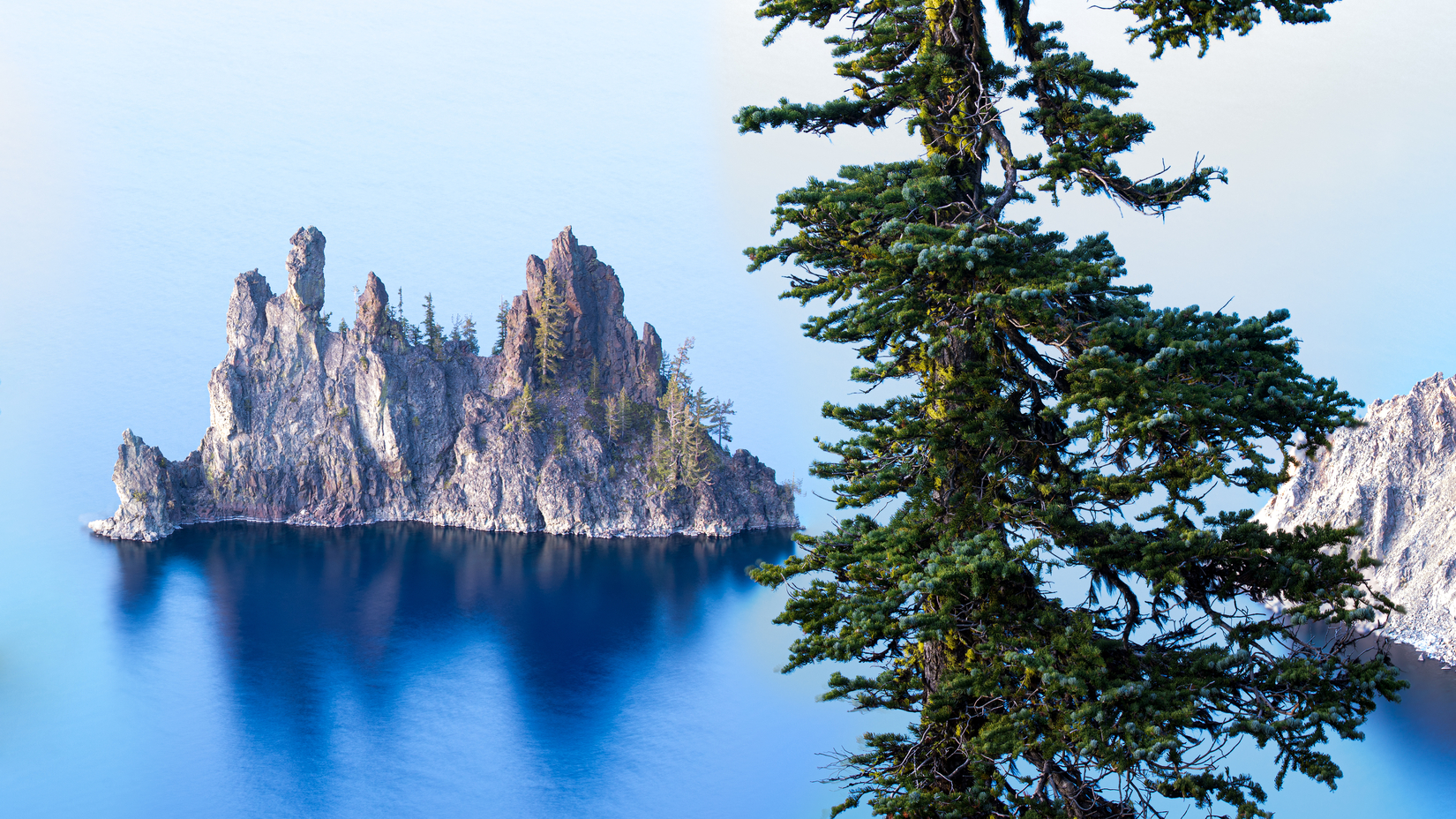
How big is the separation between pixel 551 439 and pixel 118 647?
21643 millimetres

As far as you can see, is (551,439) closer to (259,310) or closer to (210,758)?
(259,310)

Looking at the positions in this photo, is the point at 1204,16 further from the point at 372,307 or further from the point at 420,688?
the point at 372,307

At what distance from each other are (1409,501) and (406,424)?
45950mm

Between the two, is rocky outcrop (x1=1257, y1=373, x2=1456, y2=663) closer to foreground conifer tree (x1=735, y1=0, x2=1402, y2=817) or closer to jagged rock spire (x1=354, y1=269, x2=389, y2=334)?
foreground conifer tree (x1=735, y1=0, x2=1402, y2=817)

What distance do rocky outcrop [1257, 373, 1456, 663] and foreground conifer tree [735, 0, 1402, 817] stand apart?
111 feet

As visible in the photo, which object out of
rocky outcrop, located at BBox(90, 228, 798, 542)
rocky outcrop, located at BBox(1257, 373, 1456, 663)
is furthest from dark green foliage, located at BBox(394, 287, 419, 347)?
rocky outcrop, located at BBox(1257, 373, 1456, 663)

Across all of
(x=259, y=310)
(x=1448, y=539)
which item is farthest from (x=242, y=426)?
(x=1448, y=539)

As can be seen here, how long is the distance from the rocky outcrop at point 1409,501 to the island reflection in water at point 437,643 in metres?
24.4

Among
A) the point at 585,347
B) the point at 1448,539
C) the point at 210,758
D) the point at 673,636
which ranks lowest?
the point at 210,758

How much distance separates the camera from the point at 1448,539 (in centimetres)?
4262

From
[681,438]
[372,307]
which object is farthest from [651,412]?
[372,307]

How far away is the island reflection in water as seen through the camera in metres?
38.4

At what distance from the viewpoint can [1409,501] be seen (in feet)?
143

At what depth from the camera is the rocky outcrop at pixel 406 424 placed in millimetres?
60500
